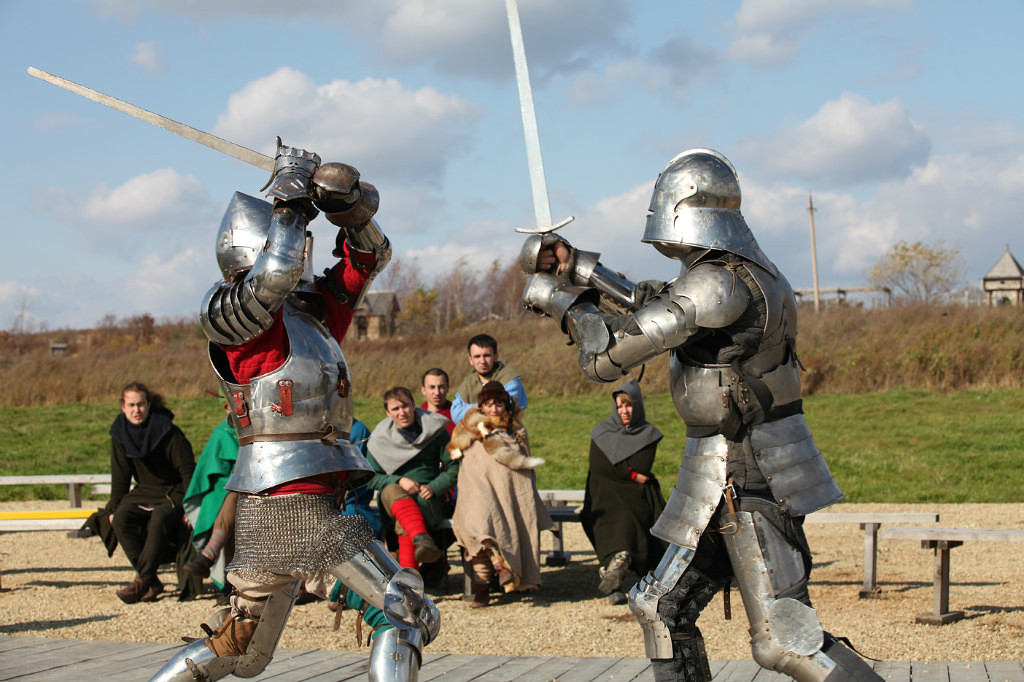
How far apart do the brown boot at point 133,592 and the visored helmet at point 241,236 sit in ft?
13.6

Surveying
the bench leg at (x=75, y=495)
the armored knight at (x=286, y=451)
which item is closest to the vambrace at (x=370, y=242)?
the armored knight at (x=286, y=451)

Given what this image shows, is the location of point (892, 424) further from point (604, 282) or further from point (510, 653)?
point (604, 282)

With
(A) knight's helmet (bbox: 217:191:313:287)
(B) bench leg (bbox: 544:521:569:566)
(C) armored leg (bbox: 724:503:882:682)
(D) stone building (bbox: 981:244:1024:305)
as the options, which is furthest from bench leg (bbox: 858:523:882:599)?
(D) stone building (bbox: 981:244:1024:305)

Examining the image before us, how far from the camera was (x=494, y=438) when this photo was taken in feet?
21.8

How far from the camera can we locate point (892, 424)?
13523 millimetres

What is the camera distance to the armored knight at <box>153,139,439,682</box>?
3174 millimetres

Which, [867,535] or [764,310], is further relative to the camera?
[867,535]

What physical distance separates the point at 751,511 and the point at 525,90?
164 cm

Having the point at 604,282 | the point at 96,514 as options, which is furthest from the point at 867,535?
the point at 96,514

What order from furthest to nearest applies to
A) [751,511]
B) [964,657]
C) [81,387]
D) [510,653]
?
[81,387]
[510,653]
[964,657]
[751,511]

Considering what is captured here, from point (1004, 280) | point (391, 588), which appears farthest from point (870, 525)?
point (1004, 280)

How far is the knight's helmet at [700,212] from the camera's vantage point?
3.23 m

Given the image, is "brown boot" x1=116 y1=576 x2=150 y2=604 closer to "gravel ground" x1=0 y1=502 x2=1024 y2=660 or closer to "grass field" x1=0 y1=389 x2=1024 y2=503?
"gravel ground" x1=0 y1=502 x2=1024 y2=660

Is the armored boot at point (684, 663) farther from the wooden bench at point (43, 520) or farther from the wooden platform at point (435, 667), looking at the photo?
the wooden bench at point (43, 520)
